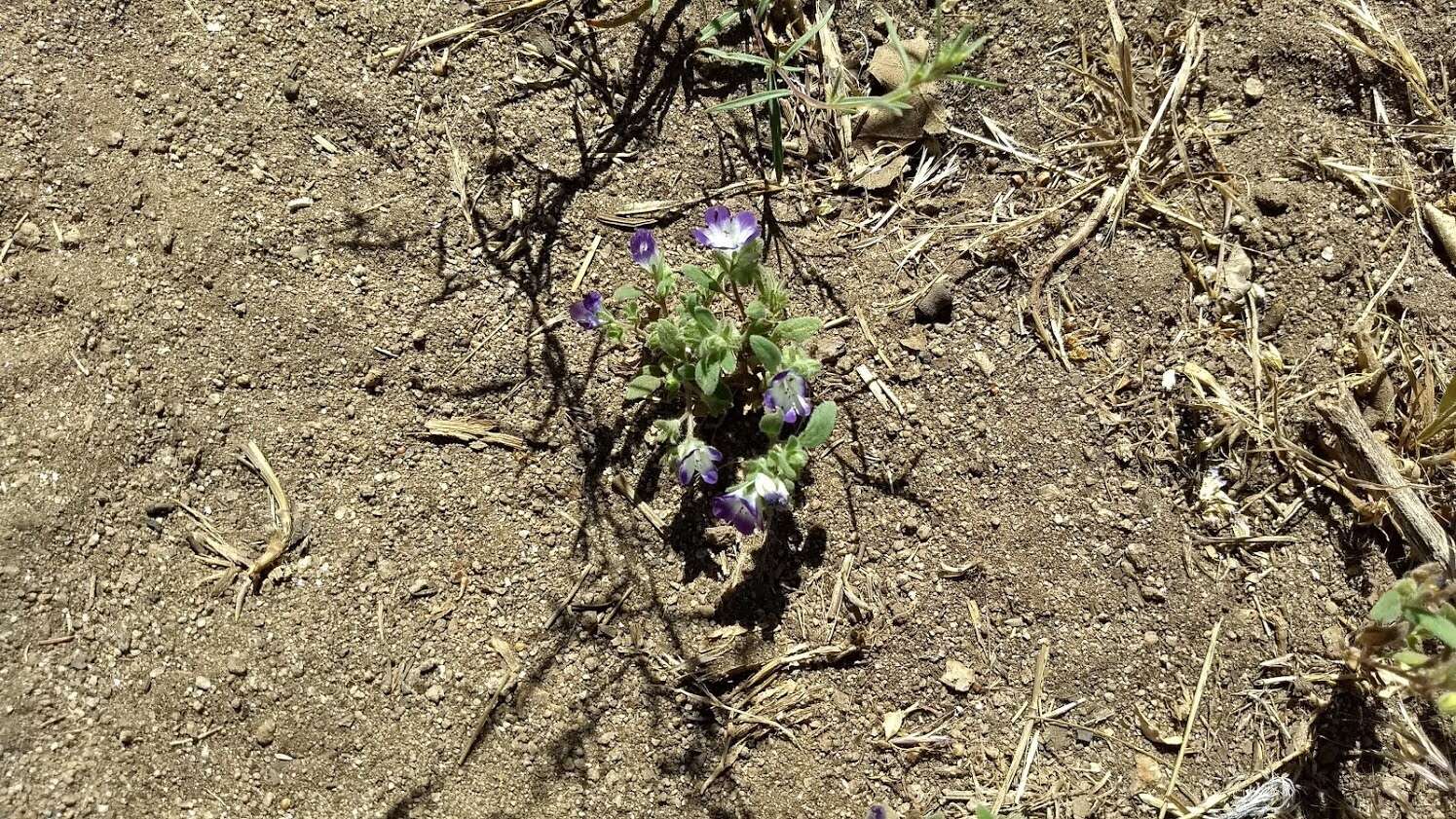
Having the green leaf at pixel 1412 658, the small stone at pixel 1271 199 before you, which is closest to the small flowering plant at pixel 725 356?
the small stone at pixel 1271 199

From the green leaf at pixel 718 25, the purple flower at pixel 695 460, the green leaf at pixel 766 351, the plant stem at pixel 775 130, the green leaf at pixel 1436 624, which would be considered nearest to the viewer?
the green leaf at pixel 1436 624

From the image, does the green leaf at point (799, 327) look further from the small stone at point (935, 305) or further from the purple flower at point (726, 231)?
the small stone at point (935, 305)

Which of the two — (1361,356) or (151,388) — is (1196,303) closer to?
(1361,356)

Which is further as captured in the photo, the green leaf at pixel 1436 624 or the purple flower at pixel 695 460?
the purple flower at pixel 695 460

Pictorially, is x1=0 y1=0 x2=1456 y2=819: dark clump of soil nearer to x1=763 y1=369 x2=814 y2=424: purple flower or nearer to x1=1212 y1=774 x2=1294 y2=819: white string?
x1=1212 y1=774 x2=1294 y2=819: white string

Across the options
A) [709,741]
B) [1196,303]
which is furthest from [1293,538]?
[709,741]

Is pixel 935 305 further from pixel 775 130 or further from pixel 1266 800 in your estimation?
pixel 1266 800

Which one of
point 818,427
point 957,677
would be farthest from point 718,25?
point 957,677

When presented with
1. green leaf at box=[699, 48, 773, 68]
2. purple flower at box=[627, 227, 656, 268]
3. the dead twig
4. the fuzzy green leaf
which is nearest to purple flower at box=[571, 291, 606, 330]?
purple flower at box=[627, 227, 656, 268]
